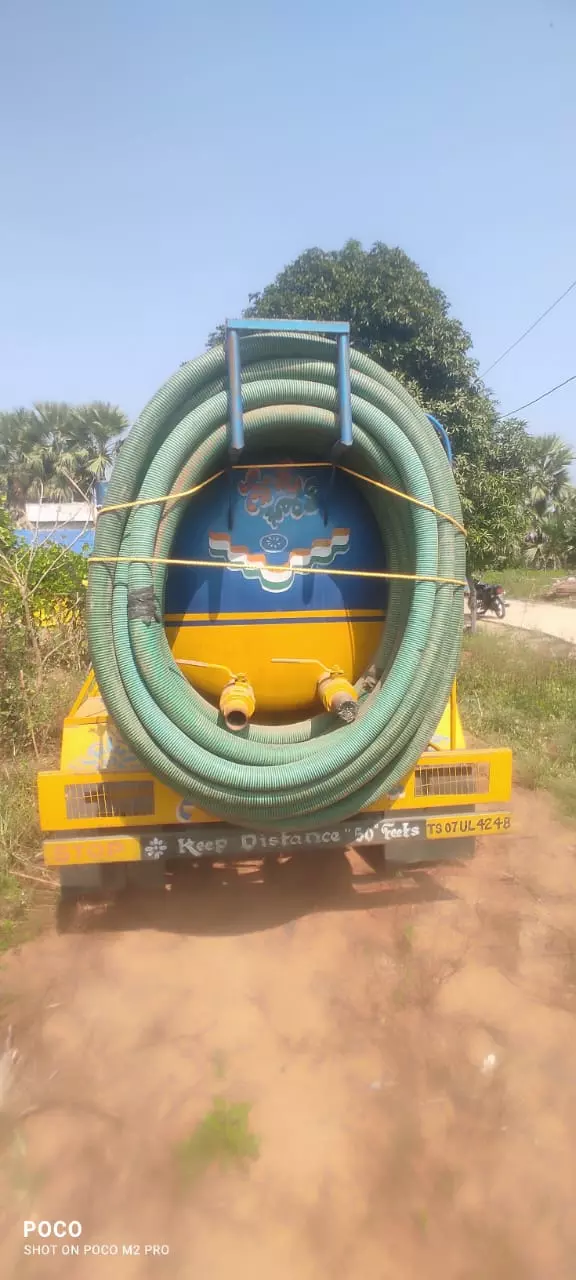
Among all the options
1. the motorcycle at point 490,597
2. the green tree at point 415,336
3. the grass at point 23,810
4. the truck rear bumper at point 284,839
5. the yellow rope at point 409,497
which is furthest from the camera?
the motorcycle at point 490,597

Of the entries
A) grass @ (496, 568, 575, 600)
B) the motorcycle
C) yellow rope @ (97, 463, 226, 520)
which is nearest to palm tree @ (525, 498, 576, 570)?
grass @ (496, 568, 575, 600)

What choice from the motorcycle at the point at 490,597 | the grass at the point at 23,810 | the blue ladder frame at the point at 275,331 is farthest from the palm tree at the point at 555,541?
the blue ladder frame at the point at 275,331

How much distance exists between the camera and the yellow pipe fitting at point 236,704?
3004mm

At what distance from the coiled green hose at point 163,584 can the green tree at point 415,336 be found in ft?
20.4

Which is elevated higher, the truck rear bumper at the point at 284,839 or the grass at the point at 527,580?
the grass at the point at 527,580

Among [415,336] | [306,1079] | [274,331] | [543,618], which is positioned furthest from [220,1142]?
[543,618]

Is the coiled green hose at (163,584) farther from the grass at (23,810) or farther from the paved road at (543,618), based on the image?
the paved road at (543,618)

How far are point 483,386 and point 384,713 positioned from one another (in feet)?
26.9

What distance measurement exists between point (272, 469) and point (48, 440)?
27755 millimetres

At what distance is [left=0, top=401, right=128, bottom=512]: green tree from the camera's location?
27.6m

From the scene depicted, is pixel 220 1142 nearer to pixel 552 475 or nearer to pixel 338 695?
pixel 338 695

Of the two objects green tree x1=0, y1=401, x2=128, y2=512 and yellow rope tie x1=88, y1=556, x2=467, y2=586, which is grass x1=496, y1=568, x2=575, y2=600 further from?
yellow rope tie x1=88, y1=556, x2=467, y2=586

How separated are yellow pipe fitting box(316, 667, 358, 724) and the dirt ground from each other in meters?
1.23

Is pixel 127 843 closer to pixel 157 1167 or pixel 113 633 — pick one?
pixel 113 633
